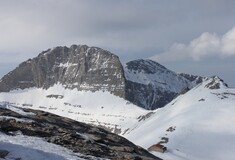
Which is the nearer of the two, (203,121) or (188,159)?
(188,159)

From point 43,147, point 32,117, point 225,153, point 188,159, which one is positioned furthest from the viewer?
point 225,153

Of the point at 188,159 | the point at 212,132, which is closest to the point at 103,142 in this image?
the point at 188,159

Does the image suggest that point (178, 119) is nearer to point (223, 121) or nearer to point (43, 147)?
point (223, 121)

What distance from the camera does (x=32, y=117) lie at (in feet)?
157

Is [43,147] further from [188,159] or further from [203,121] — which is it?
[203,121]

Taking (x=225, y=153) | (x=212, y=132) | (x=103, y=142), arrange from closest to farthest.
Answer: (x=103, y=142)
(x=225, y=153)
(x=212, y=132)

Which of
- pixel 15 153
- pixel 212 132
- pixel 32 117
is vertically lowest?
pixel 15 153

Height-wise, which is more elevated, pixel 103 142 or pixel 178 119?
pixel 178 119

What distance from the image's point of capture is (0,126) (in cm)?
3828

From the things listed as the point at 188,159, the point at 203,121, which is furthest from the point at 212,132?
the point at 188,159

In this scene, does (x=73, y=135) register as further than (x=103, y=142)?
No

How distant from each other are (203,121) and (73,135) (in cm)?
15377

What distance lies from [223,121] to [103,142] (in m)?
154

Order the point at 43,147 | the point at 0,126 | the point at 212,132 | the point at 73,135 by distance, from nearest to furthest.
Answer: the point at 43,147, the point at 0,126, the point at 73,135, the point at 212,132
